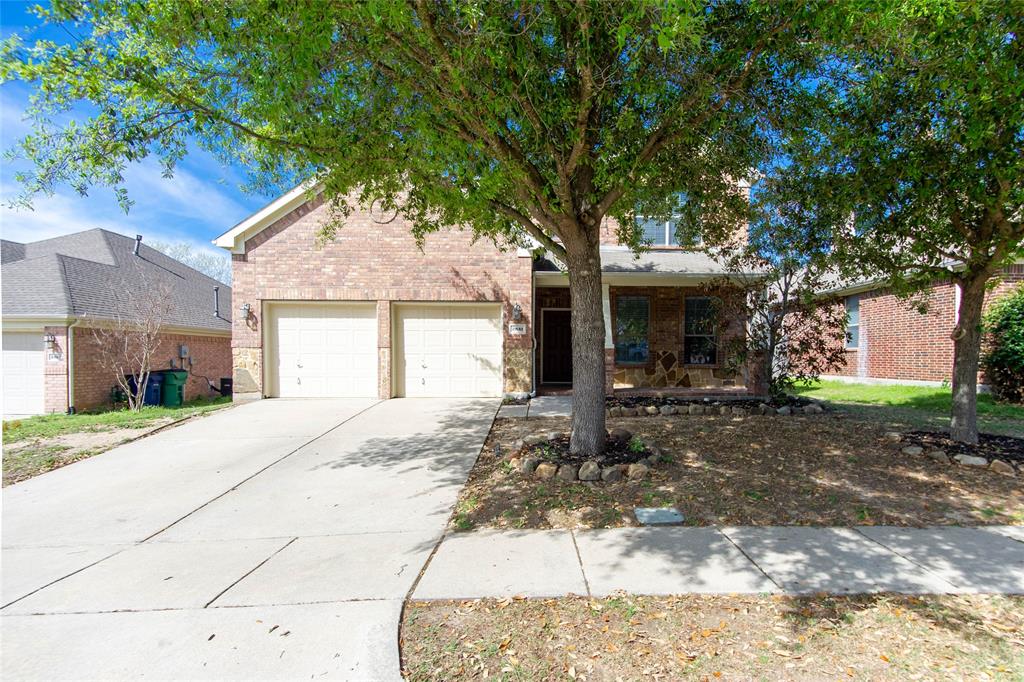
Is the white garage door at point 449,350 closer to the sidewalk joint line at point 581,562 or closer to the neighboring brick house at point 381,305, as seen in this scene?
the neighboring brick house at point 381,305

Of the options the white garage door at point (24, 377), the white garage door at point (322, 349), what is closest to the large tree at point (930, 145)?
the white garage door at point (322, 349)

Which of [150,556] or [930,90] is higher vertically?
[930,90]

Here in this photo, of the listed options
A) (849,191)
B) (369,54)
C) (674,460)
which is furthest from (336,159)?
(849,191)

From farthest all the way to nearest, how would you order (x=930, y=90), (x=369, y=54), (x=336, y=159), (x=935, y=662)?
(x=336, y=159) → (x=930, y=90) → (x=369, y=54) → (x=935, y=662)

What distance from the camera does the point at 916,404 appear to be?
33.0 ft

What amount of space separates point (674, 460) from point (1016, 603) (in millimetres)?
3217

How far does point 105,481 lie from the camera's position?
594cm

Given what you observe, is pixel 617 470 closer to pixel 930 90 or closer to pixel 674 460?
pixel 674 460

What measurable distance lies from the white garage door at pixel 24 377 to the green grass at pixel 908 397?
17.7 meters

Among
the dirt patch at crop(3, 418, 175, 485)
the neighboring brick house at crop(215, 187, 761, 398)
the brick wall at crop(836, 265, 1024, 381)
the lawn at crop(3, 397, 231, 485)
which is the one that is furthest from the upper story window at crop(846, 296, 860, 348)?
the dirt patch at crop(3, 418, 175, 485)

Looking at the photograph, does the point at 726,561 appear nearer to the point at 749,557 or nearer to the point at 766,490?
the point at 749,557

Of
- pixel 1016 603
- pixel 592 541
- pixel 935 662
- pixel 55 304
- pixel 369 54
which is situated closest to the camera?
pixel 935 662

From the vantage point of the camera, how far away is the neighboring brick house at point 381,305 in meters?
11.2

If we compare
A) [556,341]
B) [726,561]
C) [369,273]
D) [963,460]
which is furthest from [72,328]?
[963,460]
